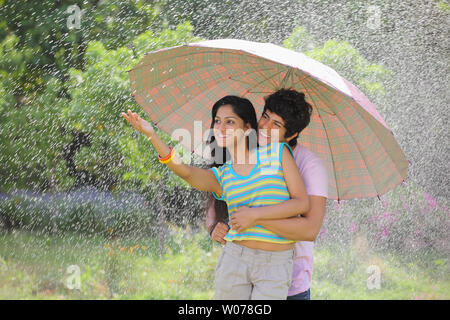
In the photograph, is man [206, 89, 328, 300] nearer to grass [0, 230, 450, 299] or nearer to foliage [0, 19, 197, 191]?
grass [0, 230, 450, 299]

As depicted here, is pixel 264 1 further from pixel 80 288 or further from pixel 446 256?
pixel 80 288

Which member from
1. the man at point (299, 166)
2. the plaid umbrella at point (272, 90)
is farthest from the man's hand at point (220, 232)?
the plaid umbrella at point (272, 90)

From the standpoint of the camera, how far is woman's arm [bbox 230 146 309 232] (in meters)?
2.28

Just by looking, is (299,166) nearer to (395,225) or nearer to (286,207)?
(286,207)

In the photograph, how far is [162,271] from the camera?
620 centimetres

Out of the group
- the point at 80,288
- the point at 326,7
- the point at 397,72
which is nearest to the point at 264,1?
the point at 326,7

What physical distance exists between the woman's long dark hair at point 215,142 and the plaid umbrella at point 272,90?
0.66 ft

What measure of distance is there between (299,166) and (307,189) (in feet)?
0.41

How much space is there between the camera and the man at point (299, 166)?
2.38m

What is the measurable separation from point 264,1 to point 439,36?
2.76m

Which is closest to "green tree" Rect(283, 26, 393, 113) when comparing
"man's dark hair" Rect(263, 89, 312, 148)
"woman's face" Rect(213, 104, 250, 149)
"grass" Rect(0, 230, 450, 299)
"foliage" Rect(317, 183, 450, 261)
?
"foliage" Rect(317, 183, 450, 261)

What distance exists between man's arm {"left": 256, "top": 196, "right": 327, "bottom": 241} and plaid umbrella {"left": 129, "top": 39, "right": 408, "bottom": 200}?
1.40 ft

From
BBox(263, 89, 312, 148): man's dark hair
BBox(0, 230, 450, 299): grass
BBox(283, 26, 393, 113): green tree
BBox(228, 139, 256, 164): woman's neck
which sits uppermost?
BBox(263, 89, 312, 148): man's dark hair

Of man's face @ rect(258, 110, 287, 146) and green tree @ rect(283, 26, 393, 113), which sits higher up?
man's face @ rect(258, 110, 287, 146)
